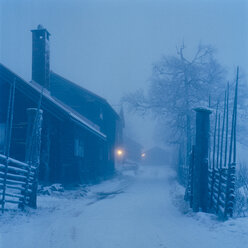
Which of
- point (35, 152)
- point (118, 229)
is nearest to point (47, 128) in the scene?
point (35, 152)

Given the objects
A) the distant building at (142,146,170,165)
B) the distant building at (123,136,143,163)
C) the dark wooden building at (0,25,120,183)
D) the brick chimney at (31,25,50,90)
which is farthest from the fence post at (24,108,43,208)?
the distant building at (142,146,170,165)

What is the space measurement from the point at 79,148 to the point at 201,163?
10.9 metres

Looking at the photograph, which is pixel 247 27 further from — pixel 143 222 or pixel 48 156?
→ pixel 48 156

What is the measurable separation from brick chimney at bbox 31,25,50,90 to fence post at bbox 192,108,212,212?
13.4 metres

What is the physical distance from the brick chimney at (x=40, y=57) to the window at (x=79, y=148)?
448 centimetres

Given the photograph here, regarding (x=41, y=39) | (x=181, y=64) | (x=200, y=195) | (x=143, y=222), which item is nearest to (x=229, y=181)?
(x=200, y=195)

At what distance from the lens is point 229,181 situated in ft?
25.5

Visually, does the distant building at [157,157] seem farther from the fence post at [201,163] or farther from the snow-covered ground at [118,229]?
the fence post at [201,163]

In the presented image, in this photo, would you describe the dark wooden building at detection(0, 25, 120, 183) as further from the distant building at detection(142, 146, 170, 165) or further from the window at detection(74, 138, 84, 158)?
the distant building at detection(142, 146, 170, 165)

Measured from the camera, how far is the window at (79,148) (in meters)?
18.1

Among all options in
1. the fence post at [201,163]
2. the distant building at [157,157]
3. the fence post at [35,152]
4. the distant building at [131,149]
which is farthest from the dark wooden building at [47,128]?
the distant building at [157,157]

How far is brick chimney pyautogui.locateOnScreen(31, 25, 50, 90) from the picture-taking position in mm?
20516

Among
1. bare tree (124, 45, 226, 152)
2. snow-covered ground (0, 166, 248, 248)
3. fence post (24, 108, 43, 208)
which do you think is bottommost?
snow-covered ground (0, 166, 248, 248)

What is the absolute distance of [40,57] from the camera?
818 inches
